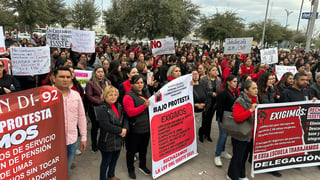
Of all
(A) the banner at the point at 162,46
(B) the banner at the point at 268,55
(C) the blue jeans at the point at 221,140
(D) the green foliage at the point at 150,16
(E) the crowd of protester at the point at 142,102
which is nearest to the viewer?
(E) the crowd of protester at the point at 142,102

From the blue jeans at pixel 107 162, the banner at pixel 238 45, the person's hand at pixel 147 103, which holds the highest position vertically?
the banner at pixel 238 45

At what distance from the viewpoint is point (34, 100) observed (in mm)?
2387

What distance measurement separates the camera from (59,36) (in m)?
7.39

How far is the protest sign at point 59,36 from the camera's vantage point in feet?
24.1

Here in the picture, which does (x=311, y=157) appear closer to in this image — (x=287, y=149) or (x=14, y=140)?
(x=287, y=149)

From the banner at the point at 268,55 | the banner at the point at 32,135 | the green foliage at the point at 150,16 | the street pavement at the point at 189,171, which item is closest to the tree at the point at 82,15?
the green foliage at the point at 150,16

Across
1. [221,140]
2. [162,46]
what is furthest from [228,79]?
[162,46]

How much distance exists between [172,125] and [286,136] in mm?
2044

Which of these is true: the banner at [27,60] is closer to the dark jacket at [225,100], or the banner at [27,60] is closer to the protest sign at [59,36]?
the protest sign at [59,36]

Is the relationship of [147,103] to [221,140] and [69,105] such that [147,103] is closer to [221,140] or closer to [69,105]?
[69,105]

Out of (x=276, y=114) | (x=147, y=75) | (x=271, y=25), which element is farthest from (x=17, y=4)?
(x=271, y=25)

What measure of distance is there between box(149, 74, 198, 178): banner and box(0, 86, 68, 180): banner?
142 cm

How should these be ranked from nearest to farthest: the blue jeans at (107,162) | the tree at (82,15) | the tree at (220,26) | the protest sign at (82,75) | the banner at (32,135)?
the banner at (32,135), the blue jeans at (107,162), the protest sign at (82,75), the tree at (220,26), the tree at (82,15)

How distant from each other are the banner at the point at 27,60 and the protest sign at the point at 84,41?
5.66ft
